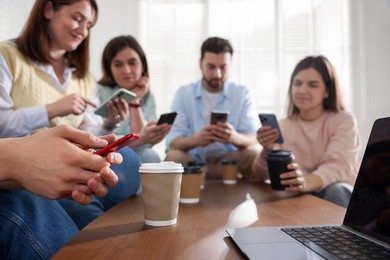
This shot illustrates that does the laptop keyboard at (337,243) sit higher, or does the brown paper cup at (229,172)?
the laptop keyboard at (337,243)

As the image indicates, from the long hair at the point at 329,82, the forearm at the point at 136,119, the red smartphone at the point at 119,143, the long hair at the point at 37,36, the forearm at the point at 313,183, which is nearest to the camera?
the red smartphone at the point at 119,143

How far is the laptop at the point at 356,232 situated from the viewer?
445 millimetres

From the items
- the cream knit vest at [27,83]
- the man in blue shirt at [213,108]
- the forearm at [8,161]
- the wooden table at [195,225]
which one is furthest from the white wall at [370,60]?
the forearm at [8,161]

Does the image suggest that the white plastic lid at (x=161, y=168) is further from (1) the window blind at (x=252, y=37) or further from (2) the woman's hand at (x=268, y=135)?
(1) the window blind at (x=252, y=37)

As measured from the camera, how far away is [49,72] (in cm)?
155

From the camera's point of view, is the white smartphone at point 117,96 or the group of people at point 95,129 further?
the white smartphone at point 117,96

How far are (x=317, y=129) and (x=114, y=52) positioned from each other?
1.38 metres

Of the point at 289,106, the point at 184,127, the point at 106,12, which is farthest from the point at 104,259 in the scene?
the point at 106,12

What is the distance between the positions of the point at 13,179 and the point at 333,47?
3812 millimetres

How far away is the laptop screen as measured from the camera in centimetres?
50

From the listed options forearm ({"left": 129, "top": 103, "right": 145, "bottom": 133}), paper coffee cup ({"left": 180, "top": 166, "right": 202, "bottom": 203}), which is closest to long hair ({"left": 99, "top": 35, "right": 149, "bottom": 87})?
forearm ({"left": 129, "top": 103, "right": 145, "bottom": 133})

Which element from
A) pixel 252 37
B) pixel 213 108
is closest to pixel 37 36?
pixel 213 108

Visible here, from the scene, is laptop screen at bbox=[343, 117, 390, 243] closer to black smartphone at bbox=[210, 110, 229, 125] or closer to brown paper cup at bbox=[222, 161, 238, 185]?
brown paper cup at bbox=[222, 161, 238, 185]

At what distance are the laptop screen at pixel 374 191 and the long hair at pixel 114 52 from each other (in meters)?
1.87
